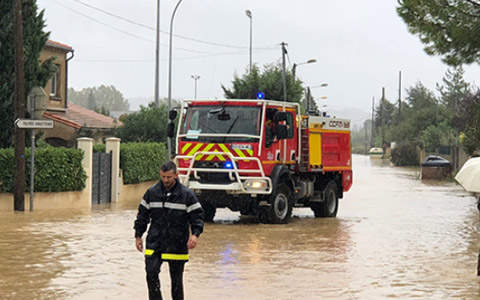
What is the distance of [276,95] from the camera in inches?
2454

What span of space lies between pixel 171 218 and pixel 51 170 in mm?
14936

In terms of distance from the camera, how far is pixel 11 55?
78.5 feet

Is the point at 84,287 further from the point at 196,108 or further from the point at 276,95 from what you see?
the point at 276,95

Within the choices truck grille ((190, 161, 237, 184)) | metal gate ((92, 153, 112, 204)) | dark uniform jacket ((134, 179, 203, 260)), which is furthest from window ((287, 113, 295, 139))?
dark uniform jacket ((134, 179, 203, 260))

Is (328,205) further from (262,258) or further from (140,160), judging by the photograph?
Result: (140,160)

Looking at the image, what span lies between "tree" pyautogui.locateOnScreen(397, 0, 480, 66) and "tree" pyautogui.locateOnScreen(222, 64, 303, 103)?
122 ft

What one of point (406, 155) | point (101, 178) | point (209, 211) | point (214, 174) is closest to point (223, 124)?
point (214, 174)

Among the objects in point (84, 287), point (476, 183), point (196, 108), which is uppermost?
point (196, 108)

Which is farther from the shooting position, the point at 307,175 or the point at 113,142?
the point at 113,142

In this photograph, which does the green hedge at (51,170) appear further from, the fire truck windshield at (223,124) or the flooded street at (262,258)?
the fire truck windshield at (223,124)

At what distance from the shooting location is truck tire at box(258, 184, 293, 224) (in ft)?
63.9

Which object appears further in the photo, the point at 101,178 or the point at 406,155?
the point at 406,155

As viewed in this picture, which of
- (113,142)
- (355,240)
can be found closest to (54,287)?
(355,240)

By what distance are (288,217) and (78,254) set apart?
23.4ft
